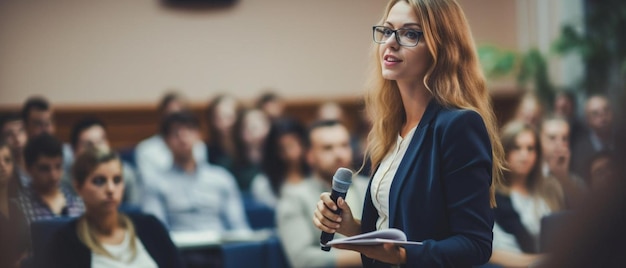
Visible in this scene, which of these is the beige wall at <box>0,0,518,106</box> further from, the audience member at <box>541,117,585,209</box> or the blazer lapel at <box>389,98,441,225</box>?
the blazer lapel at <box>389,98,441,225</box>

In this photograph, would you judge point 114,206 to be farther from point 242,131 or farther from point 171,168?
point 242,131

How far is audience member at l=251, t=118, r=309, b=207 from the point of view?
5.01m

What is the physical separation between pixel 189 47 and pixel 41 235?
5267 mm

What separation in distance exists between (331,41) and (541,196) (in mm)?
4547

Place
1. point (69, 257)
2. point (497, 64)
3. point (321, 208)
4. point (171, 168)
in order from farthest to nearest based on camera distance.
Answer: point (497, 64), point (171, 168), point (69, 257), point (321, 208)

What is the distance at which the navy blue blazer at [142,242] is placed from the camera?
2.82 meters

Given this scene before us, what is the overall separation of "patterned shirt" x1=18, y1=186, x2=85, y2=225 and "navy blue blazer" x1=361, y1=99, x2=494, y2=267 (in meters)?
1.65

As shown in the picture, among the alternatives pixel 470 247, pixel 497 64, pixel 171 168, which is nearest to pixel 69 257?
pixel 470 247

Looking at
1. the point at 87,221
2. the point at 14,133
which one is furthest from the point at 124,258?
the point at 14,133

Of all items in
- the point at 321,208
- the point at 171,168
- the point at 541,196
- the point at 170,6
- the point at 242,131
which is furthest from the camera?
the point at 170,6

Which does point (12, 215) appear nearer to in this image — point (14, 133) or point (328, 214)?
point (328, 214)

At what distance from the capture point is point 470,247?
1.74 metres

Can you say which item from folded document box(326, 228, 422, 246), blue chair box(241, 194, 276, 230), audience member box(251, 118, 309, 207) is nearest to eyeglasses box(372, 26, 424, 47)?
folded document box(326, 228, 422, 246)

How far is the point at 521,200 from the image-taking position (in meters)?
3.89
